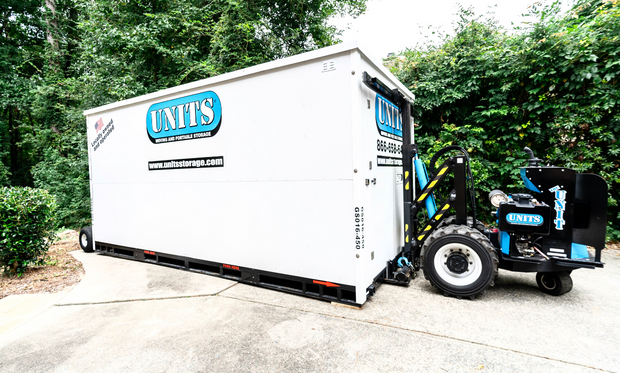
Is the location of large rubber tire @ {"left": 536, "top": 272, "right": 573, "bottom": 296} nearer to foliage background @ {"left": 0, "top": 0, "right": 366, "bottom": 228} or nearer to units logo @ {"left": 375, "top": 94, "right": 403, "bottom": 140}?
units logo @ {"left": 375, "top": 94, "right": 403, "bottom": 140}

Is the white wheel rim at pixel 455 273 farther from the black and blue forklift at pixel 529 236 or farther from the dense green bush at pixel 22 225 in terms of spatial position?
the dense green bush at pixel 22 225

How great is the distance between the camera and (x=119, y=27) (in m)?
9.14

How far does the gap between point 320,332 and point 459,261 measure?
1.85 meters

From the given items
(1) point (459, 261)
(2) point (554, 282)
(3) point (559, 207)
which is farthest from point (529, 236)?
(1) point (459, 261)

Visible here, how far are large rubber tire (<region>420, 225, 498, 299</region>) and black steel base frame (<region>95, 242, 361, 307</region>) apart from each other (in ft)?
3.53

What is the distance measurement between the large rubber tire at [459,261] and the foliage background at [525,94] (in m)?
3.08

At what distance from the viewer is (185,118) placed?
440 centimetres

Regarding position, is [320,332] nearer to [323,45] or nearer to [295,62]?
[295,62]

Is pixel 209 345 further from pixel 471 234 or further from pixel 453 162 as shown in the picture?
pixel 453 162

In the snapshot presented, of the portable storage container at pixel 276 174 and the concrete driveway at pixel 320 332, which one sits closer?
the concrete driveway at pixel 320 332

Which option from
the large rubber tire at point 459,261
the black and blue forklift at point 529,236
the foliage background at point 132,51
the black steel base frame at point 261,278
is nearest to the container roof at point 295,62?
the black and blue forklift at point 529,236

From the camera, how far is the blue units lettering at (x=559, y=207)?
3219mm

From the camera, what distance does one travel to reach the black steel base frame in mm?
3355

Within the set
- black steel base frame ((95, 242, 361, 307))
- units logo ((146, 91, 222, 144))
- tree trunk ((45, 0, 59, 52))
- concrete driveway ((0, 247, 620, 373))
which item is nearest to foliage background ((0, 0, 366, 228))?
tree trunk ((45, 0, 59, 52))
